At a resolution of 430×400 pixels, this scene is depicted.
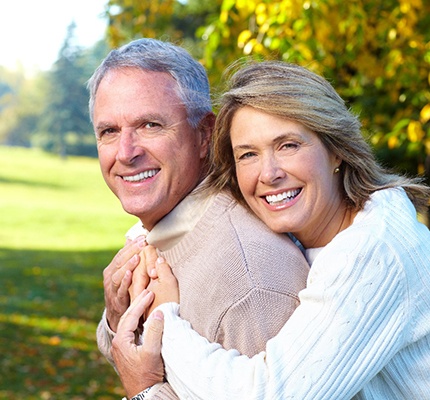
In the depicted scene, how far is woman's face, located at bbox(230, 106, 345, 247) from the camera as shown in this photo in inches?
89.7

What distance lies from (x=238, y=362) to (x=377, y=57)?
5275mm

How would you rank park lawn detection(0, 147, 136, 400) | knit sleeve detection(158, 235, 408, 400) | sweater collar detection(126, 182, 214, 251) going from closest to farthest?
knit sleeve detection(158, 235, 408, 400)
sweater collar detection(126, 182, 214, 251)
park lawn detection(0, 147, 136, 400)

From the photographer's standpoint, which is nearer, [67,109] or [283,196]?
[283,196]

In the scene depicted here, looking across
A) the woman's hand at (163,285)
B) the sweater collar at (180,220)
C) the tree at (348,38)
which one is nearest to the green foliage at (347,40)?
the tree at (348,38)

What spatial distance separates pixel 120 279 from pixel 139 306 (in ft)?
1.02

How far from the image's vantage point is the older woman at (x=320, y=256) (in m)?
1.99

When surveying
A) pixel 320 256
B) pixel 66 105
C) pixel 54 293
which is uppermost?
pixel 320 256

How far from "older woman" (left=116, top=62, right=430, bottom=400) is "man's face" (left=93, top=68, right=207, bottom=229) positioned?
0.47 feet

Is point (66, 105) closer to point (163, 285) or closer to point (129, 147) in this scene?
point (129, 147)

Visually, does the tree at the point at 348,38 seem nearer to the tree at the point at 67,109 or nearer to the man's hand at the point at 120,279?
the man's hand at the point at 120,279

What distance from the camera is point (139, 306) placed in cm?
251

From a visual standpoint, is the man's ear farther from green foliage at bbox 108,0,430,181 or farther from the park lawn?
the park lawn

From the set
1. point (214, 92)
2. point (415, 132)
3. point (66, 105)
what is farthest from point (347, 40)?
point (66, 105)

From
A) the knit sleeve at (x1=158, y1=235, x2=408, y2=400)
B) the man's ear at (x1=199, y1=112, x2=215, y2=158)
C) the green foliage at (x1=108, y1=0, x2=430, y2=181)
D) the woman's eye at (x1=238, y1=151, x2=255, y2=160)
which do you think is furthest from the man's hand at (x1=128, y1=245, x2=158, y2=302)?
the green foliage at (x1=108, y1=0, x2=430, y2=181)
